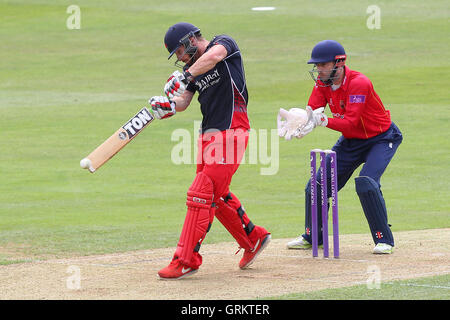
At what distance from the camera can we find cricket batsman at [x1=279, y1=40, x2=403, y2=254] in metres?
8.75

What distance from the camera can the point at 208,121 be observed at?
8.01m

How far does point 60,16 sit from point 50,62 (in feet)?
29.9

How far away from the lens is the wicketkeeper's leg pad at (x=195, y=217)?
7742 millimetres

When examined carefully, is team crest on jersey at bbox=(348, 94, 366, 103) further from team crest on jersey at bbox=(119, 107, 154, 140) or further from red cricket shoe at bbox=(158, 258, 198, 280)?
red cricket shoe at bbox=(158, 258, 198, 280)

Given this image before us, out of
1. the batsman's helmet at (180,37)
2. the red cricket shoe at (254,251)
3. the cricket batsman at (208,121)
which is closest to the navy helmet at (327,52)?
the cricket batsman at (208,121)

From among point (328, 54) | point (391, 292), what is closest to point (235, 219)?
point (328, 54)

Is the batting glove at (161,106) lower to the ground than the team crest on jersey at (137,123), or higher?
higher

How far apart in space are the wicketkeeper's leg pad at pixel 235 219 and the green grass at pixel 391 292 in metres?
1.52

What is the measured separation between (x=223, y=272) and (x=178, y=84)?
1.72 metres

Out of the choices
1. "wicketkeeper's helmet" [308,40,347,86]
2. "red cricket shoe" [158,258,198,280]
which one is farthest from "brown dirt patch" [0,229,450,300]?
"wicketkeeper's helmet" [308,40,347,86]

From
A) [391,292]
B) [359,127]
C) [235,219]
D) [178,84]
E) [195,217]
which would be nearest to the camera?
[391,292]

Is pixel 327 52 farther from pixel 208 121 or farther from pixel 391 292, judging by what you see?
pixel 391 292

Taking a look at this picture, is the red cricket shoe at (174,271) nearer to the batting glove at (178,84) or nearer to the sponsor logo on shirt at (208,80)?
the batting glove at (178,84)

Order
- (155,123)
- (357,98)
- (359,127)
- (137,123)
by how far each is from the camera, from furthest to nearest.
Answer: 1. (155,123)
2. (359,127)
3. (357,98)
4. (137,123)
